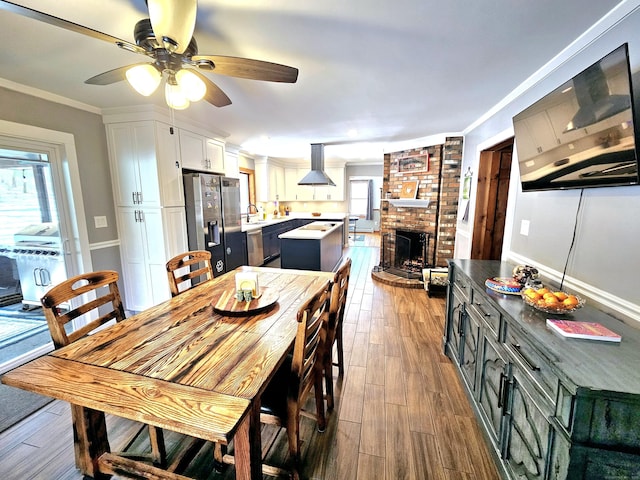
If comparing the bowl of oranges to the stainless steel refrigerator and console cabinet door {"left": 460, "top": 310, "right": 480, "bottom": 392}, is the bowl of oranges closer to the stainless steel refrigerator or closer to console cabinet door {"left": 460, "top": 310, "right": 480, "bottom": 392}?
console cabinet door {"left": 460, "top": 310, "right": 480, "bottom": 392}

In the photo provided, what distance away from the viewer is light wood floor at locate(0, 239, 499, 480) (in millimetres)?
1419

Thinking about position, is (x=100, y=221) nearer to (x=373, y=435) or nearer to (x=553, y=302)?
(x=373, y=435)

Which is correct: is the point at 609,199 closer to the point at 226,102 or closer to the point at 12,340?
the point at 226,102

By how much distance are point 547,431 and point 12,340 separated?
166 inches

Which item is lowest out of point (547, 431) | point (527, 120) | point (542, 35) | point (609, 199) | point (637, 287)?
point (547, 431)

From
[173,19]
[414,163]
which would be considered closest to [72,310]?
[173,19]

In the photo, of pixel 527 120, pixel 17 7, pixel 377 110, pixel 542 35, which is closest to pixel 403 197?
pixel 377 110

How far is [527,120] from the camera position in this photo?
1853 millimetres

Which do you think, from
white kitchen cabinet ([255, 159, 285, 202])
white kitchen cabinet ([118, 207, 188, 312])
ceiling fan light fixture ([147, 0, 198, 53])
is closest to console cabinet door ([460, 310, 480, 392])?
ceiling fan light fixture ([147, 0, 198, 53])

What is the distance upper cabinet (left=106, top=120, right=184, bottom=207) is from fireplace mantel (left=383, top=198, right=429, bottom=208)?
353 centimetres

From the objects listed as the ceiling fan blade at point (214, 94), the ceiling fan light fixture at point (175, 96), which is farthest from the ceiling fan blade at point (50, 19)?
the ceiling fan blade at point (214, 94)

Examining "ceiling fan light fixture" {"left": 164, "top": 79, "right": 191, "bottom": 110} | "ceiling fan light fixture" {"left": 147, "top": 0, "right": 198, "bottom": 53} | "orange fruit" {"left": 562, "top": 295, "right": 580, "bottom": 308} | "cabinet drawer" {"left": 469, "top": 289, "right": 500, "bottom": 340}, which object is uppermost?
"ceiling fan light fixture" {"left": 147, "top": 0, "right": 198, "bottom": 53}

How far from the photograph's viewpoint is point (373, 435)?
1629mm

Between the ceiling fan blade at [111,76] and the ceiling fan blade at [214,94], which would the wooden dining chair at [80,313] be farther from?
the ceiling fan blade at [214,94]
